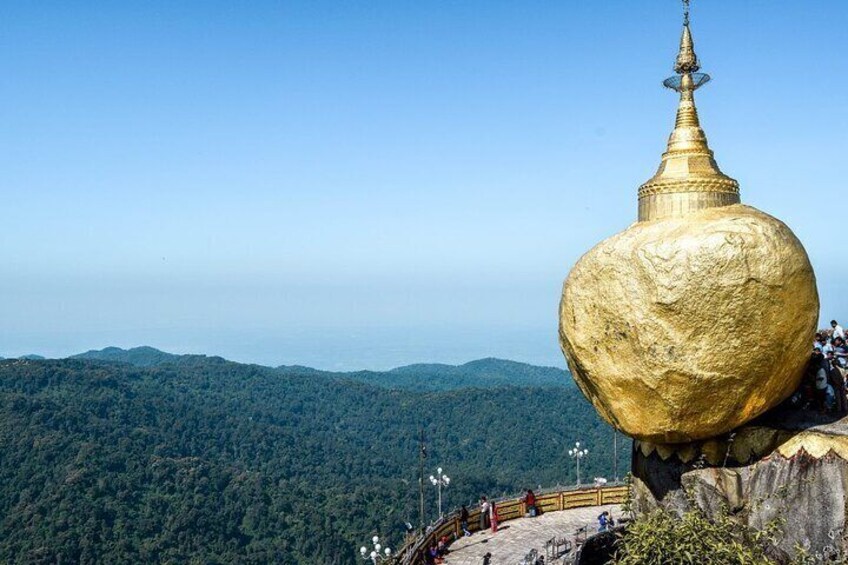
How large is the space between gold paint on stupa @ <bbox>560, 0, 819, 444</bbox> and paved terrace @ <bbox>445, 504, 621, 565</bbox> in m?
7.64

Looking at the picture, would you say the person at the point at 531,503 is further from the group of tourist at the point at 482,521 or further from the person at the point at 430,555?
the person at the point at 430,555

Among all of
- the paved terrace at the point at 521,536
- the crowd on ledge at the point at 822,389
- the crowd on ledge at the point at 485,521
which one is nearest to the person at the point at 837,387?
the crowd on ledge at the point at 822,389

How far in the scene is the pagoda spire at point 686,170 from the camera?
1441cm

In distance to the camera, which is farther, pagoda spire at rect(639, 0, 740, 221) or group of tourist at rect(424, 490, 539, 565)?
group of tourist at rect(424, 490, 539, 565)

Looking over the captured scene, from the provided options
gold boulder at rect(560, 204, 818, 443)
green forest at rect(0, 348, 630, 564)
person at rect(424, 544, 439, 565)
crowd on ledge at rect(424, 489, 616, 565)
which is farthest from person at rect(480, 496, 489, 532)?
green forest at rect(0, 348, 630, 564)

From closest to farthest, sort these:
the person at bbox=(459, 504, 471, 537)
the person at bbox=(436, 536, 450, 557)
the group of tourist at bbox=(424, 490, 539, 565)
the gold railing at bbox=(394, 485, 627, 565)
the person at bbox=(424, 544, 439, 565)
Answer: the person at bbox=(424, 544, 439, 565) → the group of tourist at bbox=(424, 490, 539, 565) → the gold railing at bbox=(394, 485, 627, 565) → the person at bbox=(436, 536, 450, 557) → the person at bbox=(459, 504, 471, 537)

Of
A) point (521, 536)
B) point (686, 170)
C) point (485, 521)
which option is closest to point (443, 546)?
point (485, 521)

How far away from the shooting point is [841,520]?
12.9 m

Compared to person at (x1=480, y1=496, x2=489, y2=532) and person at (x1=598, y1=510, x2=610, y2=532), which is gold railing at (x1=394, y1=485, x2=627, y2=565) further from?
person at (x1=598, y1=510, x2=610, y2=532)

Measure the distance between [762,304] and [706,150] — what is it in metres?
4.21

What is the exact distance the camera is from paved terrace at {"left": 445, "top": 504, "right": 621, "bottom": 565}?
19.8 meters

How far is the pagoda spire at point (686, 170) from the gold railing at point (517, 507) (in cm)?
963

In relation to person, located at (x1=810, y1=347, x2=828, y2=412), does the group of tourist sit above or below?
below

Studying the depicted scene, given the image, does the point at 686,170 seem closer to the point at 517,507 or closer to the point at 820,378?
the point at 820,378
